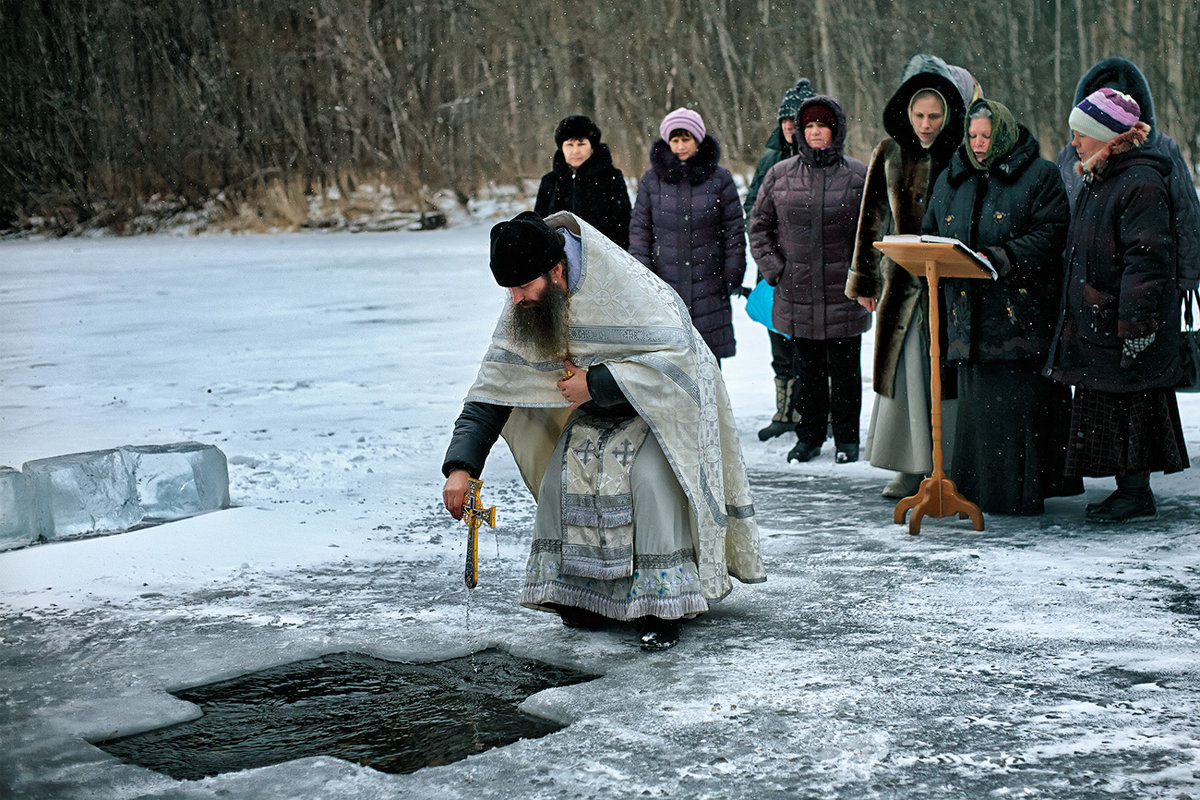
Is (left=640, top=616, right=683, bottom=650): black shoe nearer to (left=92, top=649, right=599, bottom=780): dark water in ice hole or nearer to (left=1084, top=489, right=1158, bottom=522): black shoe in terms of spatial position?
(left=92, top=649, right=599, bottom=780): dark water in ice hole

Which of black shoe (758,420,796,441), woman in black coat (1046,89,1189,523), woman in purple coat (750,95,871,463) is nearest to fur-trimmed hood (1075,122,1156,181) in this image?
woman in black coat (1046,89,1189,523)

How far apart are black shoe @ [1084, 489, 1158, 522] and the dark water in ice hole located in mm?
2569

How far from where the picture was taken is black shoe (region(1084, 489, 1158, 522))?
5.73 metres

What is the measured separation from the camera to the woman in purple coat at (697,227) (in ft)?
24.6

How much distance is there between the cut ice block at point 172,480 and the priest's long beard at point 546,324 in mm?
2264

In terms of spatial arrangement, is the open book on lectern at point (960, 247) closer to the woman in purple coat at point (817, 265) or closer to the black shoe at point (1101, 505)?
the black shoe at point (1101, 505)

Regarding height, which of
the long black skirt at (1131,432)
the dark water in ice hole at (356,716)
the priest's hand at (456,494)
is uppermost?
the priest's hand at (456,494)

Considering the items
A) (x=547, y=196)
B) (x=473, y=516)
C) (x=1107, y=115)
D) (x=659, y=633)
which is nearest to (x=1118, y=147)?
(x=1107, y=115)

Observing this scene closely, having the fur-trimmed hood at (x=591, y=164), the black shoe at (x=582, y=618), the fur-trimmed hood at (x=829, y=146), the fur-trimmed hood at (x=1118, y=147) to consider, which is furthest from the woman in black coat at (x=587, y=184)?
the black shoe at (x=582, y=618)

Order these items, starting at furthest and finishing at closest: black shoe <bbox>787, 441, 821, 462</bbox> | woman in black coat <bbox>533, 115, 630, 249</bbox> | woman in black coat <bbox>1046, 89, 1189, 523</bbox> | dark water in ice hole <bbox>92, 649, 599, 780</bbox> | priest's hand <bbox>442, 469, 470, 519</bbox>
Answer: woman in black coat <bbox>533, 115, 630, 249</bbox>
black shoe <bbox>787, 441, 821, 462</bbox>
woman in black coat <bbox>1046, 89, 1189, 523</bbox>
priest's hand <bbox>442, 469, 470, 519</bbox>
dark water in ice hole <bbox>92, 649, 599, 780</bbox>

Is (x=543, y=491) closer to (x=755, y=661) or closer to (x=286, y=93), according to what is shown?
(x=755, y=661)

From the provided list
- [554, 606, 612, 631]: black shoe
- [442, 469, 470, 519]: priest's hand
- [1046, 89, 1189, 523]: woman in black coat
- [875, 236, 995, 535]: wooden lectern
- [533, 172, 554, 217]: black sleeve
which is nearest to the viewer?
[442, 469, 470, 519]: priest's hand

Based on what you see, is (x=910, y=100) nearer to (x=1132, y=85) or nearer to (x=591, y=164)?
(x=1132, y=85)

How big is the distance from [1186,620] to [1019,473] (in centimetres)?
154
